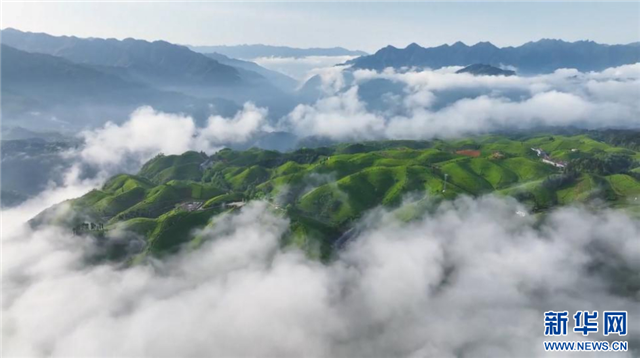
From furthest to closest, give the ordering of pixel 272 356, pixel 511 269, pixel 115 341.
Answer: pixel 511 269 → pixel 115 341 → pixel 272 356

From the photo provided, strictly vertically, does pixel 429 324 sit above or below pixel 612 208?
below

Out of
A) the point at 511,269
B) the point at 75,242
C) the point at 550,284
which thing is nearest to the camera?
the point at 550,284

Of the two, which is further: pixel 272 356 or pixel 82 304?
pixel 82 304

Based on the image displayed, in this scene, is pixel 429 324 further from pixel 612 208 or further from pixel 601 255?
pixel 612 208

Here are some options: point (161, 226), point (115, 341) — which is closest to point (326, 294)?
point (115, 341)

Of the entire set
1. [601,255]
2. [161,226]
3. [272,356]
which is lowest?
[272,356]

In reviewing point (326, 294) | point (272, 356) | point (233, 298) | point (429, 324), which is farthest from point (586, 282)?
point (233, 298)

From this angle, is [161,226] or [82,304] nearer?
[82,304]

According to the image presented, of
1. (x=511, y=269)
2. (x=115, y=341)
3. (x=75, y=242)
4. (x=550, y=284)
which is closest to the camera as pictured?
(x=115, y=341)

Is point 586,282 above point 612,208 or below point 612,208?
below

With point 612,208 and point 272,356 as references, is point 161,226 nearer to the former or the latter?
point 272,356
